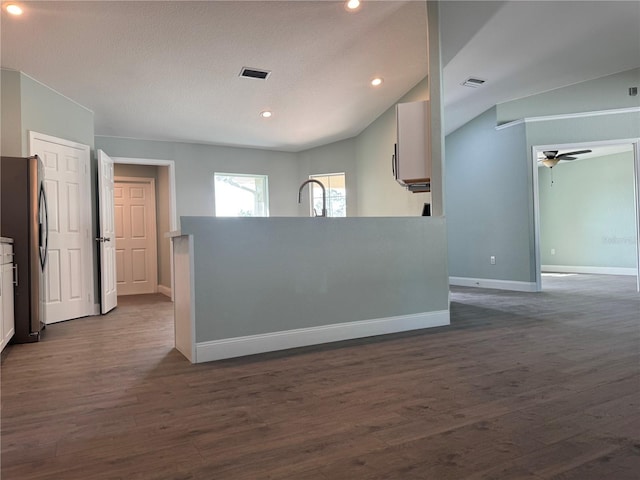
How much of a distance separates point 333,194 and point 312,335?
4.60m

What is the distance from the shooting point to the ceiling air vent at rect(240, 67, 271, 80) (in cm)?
438

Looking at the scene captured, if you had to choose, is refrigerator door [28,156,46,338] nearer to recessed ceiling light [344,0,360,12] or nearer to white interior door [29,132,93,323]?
white interior door [29,132,93,323]

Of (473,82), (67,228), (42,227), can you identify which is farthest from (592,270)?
(42,227)

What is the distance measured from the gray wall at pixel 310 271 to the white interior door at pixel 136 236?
4.98 metres

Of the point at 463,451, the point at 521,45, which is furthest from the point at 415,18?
the point at 463,451

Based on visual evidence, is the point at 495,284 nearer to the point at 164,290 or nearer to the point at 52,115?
the point at 164,290

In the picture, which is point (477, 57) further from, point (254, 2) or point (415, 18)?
point (254, 2)

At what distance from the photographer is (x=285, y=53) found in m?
4.11

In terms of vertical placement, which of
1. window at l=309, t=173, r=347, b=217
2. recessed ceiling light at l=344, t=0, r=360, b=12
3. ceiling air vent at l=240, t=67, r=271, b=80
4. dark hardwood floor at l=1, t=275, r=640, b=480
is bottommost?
dark hardwood floor at l=1, t=275, r=640, b=480

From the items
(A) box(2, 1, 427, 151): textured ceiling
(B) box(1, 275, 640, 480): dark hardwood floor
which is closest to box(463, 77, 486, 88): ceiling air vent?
(A) box(2, 1, 427, 151): textured ceiling

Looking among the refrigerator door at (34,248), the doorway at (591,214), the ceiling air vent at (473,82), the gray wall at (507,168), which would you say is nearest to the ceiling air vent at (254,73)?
the refrigerator door at (34,248)

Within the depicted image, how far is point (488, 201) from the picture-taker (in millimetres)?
6383

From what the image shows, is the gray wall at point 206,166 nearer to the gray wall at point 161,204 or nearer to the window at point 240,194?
the window at point 240,194

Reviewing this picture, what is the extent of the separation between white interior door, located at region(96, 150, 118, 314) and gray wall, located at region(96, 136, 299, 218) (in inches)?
42.6
